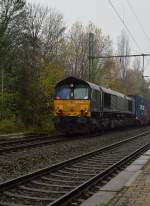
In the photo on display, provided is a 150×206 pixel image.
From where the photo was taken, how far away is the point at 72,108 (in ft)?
101

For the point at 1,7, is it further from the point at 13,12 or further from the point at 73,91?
the point at 73,91

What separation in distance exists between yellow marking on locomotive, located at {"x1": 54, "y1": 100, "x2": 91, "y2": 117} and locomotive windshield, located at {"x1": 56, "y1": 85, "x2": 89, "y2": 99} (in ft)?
1.14

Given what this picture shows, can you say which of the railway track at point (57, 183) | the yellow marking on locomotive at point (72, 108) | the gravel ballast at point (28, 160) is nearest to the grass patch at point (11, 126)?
the yellow marking on locomotive at point (72, 108)

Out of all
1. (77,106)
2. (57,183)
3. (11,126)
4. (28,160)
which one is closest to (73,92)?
(77,106)

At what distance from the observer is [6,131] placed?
3294 cm

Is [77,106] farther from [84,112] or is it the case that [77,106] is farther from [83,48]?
[83,48]

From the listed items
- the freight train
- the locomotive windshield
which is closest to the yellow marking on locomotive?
the freight train

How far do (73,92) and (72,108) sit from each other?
1030 millimetres

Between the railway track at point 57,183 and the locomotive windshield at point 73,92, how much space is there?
1393 centimetres

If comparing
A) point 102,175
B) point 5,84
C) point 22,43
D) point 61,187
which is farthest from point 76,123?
point 61,187

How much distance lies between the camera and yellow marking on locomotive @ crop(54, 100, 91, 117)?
30.5 m

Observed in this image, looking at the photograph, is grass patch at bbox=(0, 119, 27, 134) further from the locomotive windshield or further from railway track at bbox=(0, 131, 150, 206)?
railway track at bbox=(0, 131, 150, 206)

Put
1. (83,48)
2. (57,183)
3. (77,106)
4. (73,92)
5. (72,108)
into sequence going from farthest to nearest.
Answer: (83,48) → (73,92) → (72,108) → (77,106) → (57,183)

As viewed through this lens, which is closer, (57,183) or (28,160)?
(57,183)
